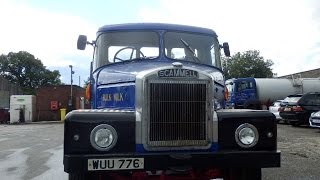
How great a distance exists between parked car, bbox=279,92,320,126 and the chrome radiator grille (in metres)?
17.1

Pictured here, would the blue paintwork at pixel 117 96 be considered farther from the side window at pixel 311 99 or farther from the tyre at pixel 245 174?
Result: the side window at pixel 311 99

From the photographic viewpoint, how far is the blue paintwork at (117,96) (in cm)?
655

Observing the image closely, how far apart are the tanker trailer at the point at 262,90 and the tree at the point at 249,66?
78.4 feet

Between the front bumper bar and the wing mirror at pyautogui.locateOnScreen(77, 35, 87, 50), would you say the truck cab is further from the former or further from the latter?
the front bumper bar

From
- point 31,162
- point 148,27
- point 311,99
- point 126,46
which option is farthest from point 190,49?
point 311,99

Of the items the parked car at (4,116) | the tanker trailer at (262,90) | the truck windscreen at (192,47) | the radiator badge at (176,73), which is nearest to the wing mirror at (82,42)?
the truck windscreen at (192,47)

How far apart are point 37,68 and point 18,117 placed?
2277 inches

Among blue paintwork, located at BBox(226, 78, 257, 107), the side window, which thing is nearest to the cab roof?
the side window

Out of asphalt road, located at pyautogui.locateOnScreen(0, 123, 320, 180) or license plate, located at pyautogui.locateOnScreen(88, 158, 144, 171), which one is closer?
license plate, located at pyautogui.locateOnScreen(88, 158, 144, 171)

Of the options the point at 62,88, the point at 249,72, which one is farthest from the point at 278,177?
the point at 249,72

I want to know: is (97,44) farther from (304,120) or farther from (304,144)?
(304,120)

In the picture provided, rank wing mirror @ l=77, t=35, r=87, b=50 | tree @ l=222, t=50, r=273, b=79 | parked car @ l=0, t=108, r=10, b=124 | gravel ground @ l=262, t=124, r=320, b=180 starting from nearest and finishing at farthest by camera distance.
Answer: wing mirror @ l=77, t=35, r=87, b=50, gravel ground @ l=262, t=124, r=320, b=180, parked car @ l=0, t=108, r=10, b=124, tree @ l=222, t=50, r=273, b=79

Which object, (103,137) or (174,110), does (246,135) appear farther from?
(103,137)

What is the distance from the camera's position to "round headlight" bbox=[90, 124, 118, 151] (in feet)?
18.9
